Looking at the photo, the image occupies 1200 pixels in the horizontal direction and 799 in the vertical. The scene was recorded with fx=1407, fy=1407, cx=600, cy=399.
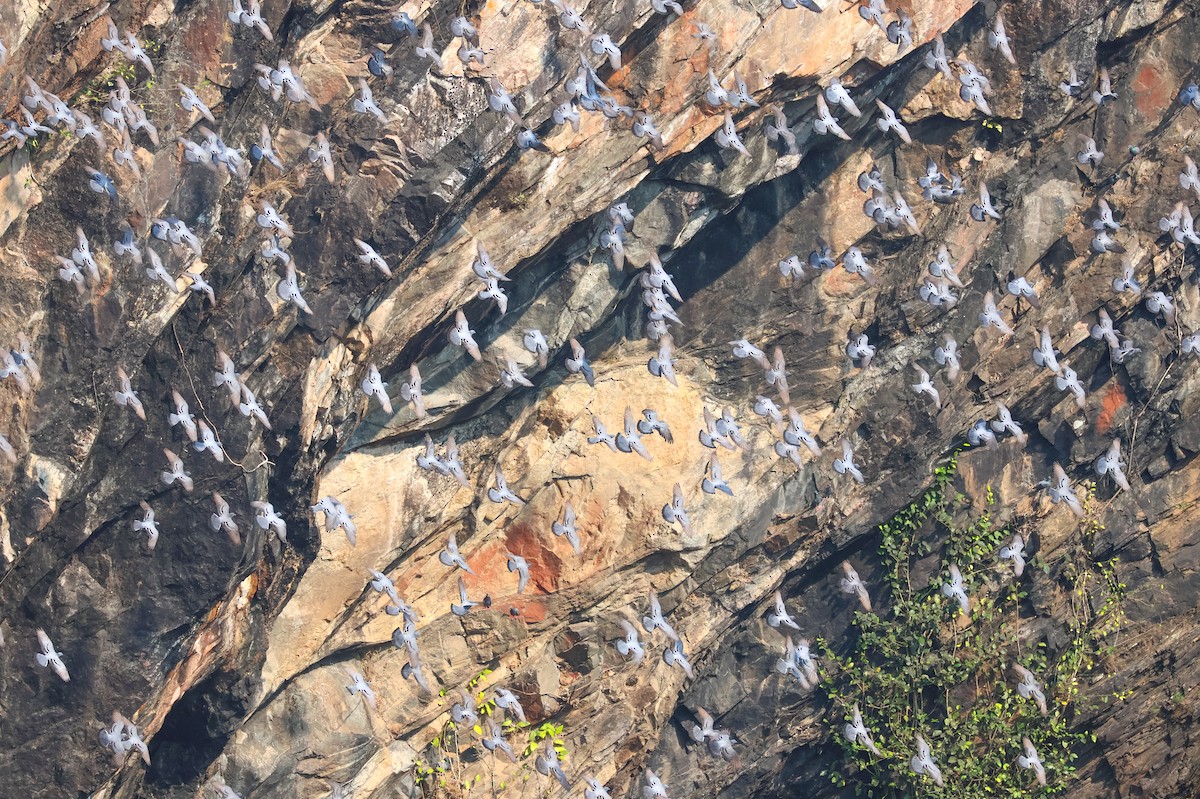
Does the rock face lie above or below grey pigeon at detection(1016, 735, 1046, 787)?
above

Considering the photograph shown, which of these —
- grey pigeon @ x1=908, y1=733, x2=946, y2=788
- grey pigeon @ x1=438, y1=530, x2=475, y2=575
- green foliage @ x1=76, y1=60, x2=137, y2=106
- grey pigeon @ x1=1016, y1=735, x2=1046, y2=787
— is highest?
green foliage @ x1=76, y1=60, x2=137, y2=106

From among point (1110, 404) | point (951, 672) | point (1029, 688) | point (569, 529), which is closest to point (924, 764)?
point (951, 672)

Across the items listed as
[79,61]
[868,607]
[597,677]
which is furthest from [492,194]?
[868,607]

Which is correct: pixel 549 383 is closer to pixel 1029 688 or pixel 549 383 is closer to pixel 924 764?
pixel 924 764

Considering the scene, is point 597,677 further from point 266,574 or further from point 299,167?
point 299,167

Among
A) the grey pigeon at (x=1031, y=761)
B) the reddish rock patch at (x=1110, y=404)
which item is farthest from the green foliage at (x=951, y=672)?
the reddish rock patch at (x=1110, y=404)

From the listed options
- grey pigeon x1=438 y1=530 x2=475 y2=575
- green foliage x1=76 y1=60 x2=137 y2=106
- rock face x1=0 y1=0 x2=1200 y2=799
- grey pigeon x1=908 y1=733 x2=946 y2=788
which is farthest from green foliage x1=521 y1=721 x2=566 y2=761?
green foliage x1=76 y1=60 x2=137 y2=106

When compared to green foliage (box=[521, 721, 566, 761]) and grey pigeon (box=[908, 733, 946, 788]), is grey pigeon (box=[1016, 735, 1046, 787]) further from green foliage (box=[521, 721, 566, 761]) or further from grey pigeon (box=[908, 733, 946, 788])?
green foliage (box=[521, 721, 566, 761])

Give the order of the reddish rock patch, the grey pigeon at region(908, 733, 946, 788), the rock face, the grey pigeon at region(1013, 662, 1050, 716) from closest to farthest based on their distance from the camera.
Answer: the rock face → the grey pigeon at region(908, 733, 946, 788) → the grey pigeon at region(1013, 662, 1050, 716) → the reddish rock patch
